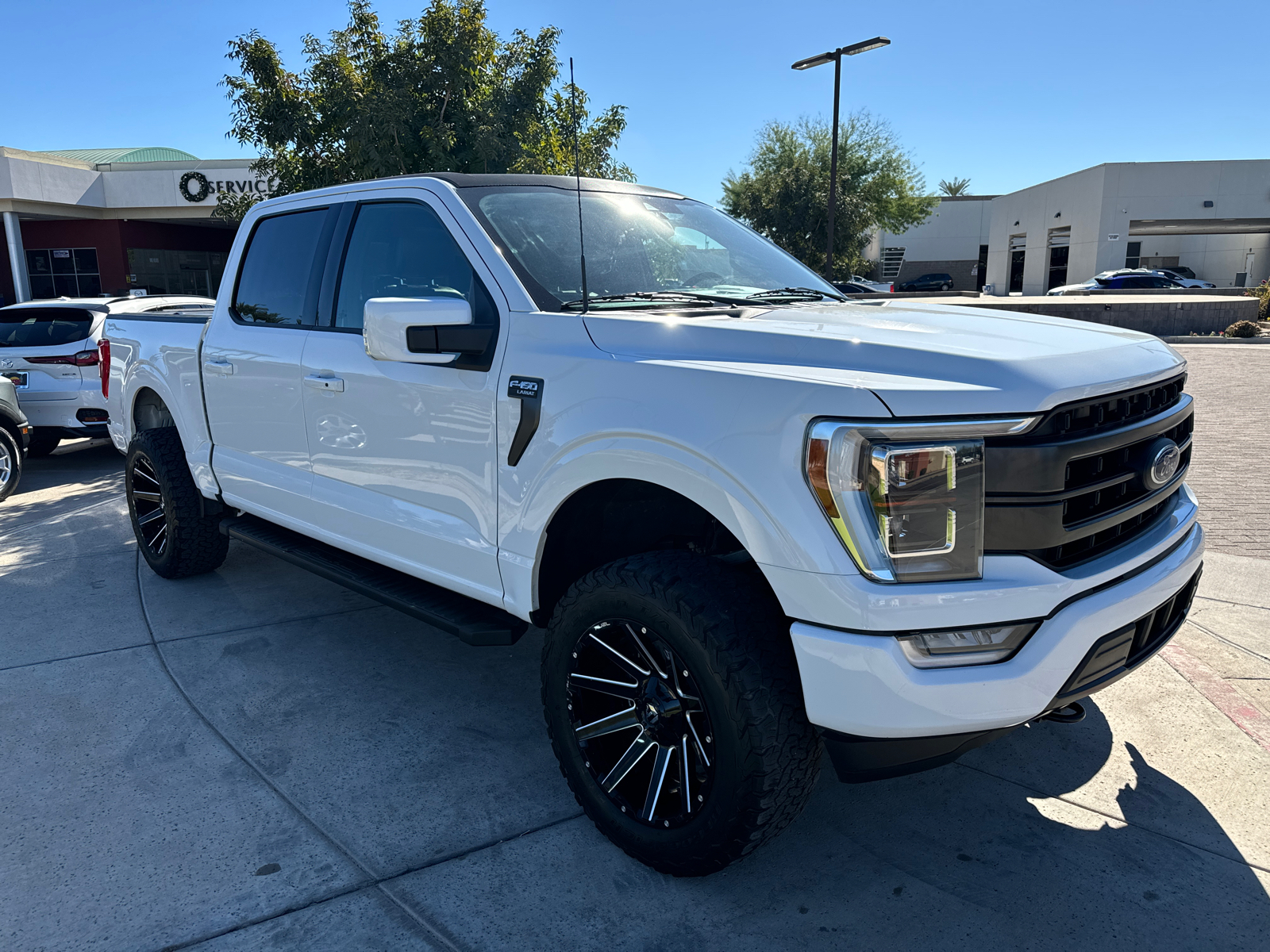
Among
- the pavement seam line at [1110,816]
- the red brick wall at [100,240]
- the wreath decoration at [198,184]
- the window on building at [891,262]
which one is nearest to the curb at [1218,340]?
the pavement seam line at [1110,816]

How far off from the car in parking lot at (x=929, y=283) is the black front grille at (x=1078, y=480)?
5506 cm

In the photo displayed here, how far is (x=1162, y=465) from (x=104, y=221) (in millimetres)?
36785

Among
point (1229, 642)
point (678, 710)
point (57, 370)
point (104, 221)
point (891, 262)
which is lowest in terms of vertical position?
point (1229, 642)

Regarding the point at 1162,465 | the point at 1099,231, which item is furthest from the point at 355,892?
the point at 1099,231

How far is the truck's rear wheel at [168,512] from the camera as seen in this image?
523cm

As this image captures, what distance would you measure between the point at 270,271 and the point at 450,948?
336 centimetres

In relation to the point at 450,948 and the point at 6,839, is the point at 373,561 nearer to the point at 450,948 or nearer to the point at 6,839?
the point at 6,839

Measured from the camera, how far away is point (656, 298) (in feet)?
10.6

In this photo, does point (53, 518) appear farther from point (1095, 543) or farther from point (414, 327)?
point (1095, 543)

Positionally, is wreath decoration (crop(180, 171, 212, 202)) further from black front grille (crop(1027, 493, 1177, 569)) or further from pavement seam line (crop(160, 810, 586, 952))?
black front grille (crop(1027, 493, 1177, 569))

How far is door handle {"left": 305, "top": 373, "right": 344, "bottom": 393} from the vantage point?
372cm

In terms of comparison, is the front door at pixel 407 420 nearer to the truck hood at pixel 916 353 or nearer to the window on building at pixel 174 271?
the truck hood at pixel 916 353

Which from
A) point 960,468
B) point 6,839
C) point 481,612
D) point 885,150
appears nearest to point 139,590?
point 6,839

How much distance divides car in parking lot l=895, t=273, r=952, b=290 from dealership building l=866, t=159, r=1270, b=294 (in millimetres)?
2785
